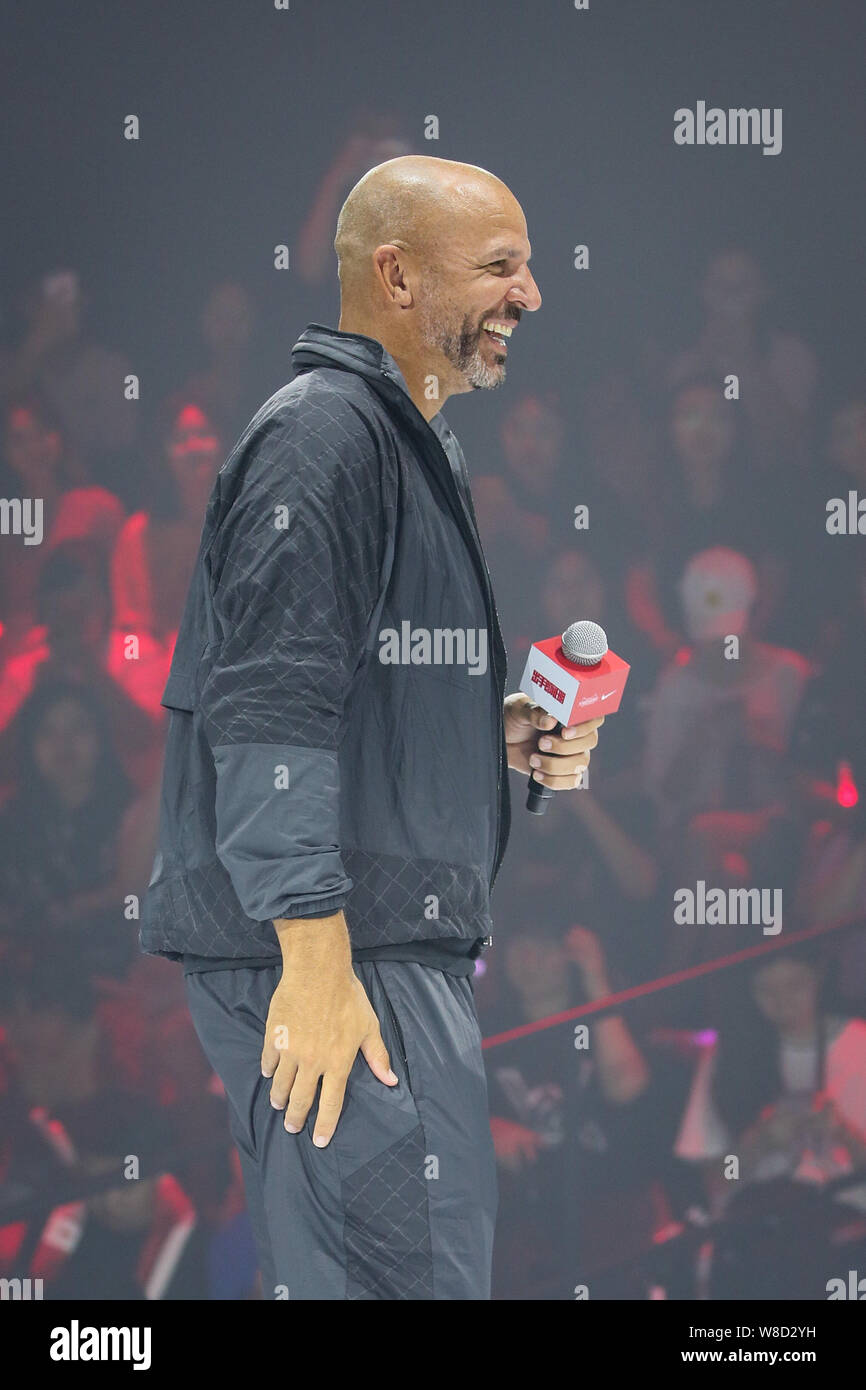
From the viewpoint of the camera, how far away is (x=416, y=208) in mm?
1540

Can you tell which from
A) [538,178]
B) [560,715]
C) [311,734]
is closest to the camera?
[311,734]

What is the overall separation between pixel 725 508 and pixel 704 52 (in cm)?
89

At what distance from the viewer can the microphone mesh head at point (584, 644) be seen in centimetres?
162

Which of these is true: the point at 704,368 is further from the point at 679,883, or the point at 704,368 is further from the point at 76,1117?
the point at 76,1117

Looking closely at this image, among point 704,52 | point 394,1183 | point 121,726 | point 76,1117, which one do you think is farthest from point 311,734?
point 704,52

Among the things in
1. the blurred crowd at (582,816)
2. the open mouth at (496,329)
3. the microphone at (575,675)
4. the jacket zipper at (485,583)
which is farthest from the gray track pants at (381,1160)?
the blurred crowd at (582,816)

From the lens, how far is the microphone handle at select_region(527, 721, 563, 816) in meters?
1.78

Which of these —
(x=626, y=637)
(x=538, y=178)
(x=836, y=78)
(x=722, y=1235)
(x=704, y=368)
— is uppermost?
(x=836, y=78)

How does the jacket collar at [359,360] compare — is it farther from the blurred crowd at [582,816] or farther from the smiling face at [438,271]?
the blurred crowd at [582,816]

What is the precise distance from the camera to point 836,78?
9.71 feet

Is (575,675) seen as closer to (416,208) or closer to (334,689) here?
(334,689)

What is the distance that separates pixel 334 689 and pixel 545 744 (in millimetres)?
506

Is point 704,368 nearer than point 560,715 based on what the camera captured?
No

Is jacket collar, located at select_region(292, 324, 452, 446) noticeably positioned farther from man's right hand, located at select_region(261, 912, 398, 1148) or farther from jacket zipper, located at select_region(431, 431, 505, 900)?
man's right hand, located at select_region(261, 912, 398, 1148)
